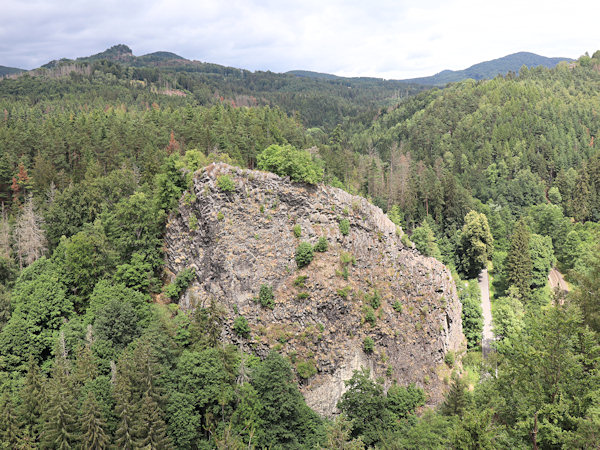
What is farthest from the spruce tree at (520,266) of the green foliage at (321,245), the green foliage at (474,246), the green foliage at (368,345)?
the green foliage at (321,245)

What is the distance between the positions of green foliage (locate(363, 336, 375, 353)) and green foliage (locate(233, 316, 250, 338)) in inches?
598

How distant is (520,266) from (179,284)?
64743 millimetres

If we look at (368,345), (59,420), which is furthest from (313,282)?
(59,420)

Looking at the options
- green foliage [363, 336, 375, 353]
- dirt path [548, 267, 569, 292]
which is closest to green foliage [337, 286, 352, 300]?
green foliage [363, 336, 375, 353]

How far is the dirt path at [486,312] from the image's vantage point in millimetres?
67450

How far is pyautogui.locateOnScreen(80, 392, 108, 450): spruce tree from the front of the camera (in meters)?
30.7

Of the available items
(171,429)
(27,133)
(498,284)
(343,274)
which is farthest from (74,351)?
(498,284)

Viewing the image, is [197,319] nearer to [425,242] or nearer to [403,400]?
[403,400]

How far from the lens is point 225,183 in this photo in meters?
52.0

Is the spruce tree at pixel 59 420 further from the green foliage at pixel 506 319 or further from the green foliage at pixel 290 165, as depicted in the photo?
the green foliage at pixel 506 319

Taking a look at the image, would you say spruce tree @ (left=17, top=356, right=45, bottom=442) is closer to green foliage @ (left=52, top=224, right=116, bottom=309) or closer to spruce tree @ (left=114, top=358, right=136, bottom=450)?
spruce tree @ (left=114, top=358, right=136, bottom=450)

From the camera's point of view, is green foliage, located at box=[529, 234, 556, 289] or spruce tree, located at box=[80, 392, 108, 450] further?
green foliage, located at box=[529, 234, 556, 289]

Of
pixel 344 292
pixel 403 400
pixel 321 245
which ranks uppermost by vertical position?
pixel 321 245

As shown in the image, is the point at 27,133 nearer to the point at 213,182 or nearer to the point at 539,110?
the point at 213,182
